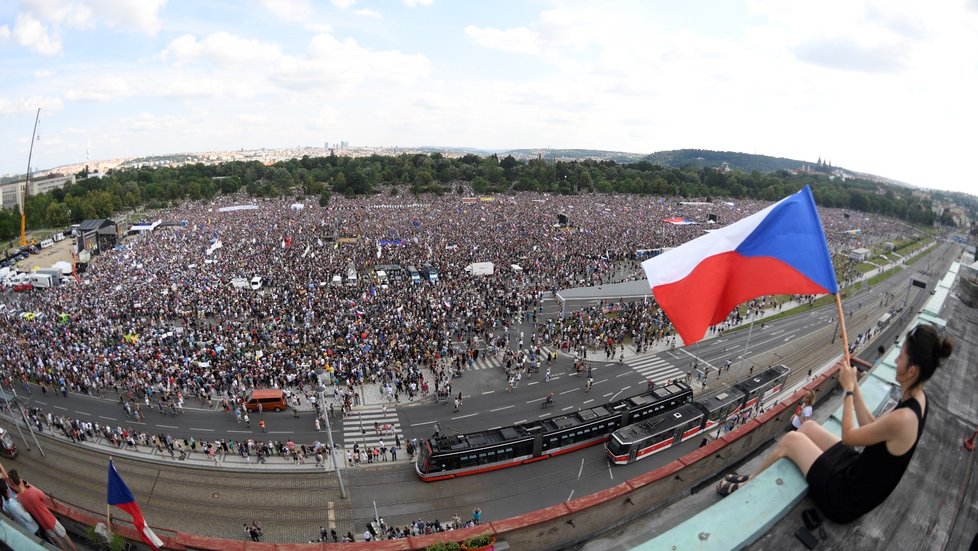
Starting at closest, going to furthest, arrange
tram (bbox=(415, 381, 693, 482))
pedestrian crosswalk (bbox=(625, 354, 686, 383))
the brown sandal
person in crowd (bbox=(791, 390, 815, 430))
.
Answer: the brown sandal < person in crowd (bbox=(791, 390, 815, 430)) < tram (bbox=(415, 381, 693, 482)) < pedestrian crosswalk (bbox=(625, 354, 686, 383))

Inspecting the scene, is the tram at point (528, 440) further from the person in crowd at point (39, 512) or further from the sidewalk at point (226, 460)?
the person in crowd at point (39, 512)

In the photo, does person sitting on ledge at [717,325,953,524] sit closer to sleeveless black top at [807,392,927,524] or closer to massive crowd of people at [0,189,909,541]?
sleeveless black top at [807,392,927,524]

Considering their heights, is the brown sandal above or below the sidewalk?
above

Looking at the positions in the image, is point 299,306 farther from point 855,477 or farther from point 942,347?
point 942,347

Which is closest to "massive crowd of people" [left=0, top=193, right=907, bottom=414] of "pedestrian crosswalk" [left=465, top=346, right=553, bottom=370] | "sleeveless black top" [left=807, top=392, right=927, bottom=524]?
"pedestrian crosswalk" [left=465, top=346, right=553, bottom=370]

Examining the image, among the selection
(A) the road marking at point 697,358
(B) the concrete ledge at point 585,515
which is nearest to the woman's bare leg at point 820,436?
(B) the concrete ledge at point 585,515

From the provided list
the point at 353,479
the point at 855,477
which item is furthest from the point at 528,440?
the point at 855,477
